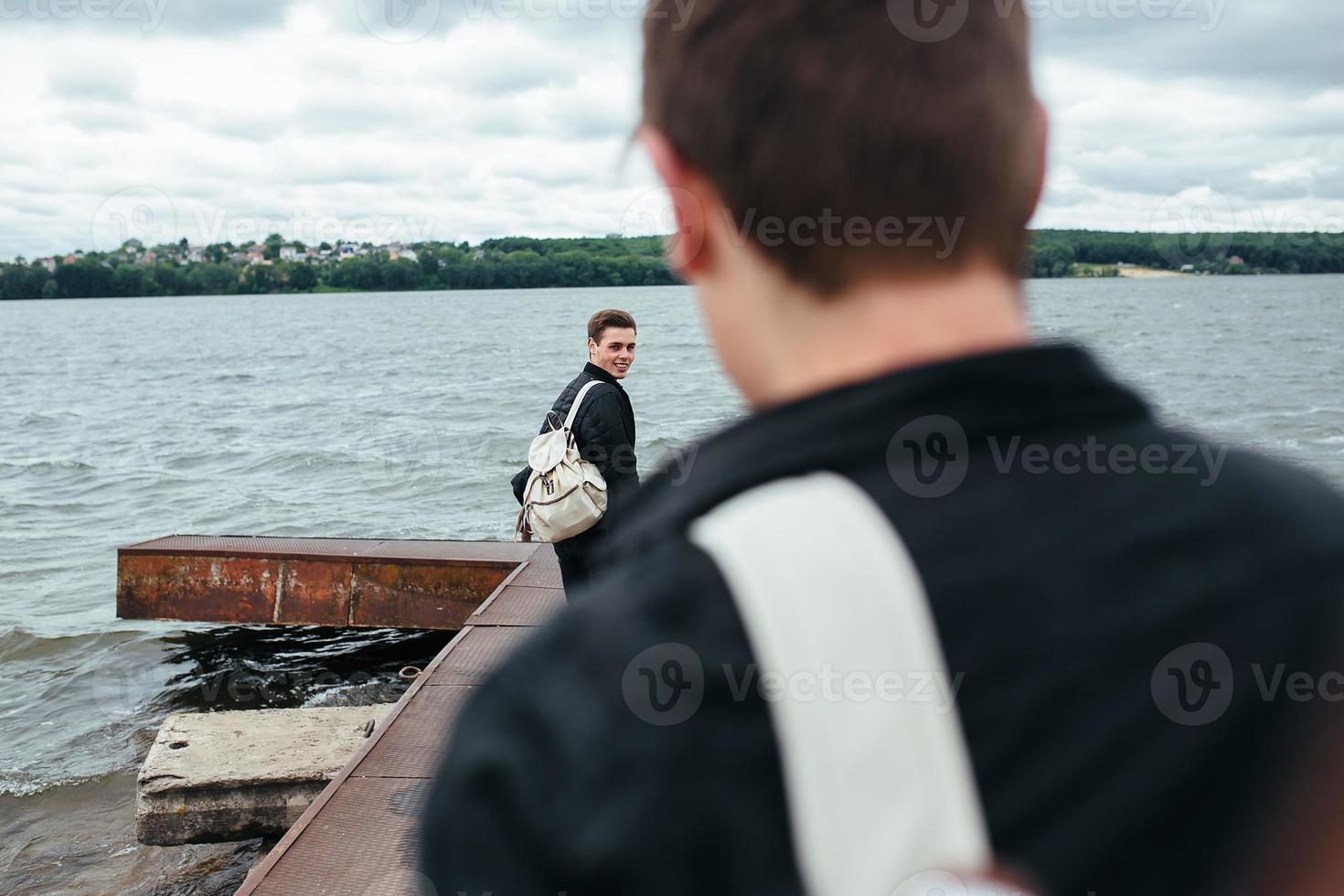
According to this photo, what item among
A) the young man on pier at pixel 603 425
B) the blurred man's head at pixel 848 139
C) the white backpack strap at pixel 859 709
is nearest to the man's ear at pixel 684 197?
the blurred man's head at pixel 848 139

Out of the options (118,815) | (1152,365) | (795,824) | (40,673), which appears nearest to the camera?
(795,824)

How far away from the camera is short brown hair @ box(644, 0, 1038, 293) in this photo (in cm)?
76

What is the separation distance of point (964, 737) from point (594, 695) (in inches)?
9.2

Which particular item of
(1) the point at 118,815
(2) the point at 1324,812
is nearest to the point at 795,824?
(2) the point at 1324,812

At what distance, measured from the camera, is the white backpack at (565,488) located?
5.93 metres

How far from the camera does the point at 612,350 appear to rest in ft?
20.3

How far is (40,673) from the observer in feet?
38.3

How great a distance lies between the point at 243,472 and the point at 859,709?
24.7 meters

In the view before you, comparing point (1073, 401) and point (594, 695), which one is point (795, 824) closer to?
point (594, 695)
